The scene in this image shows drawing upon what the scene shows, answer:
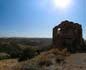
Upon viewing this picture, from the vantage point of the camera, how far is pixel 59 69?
1947cm

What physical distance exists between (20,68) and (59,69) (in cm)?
334

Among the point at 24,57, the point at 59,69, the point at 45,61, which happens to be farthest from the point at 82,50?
the point at 59,69

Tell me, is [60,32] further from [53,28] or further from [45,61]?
[45,61]

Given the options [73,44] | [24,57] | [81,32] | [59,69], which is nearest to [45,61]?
[59,69]

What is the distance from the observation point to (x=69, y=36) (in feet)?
139

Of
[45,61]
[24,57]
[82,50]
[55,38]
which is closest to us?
[45,61]

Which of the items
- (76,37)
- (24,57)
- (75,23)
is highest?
(75,23)

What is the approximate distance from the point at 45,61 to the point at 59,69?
3.45 m

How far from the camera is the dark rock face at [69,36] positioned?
137ft

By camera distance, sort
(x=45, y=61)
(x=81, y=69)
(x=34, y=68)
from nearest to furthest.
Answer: (x=34, y=68), (x=81, y=69), (x=45, y=61)

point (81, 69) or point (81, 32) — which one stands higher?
point (81, 32)

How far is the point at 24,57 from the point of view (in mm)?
33688

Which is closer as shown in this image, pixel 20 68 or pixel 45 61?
pixel 20 68

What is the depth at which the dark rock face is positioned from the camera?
41.9 m
